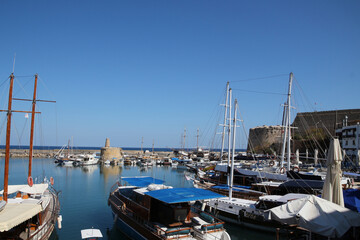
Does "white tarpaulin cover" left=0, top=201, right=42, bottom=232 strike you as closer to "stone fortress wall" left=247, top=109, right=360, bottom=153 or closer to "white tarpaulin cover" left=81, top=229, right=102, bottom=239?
"white tarpaulin cover" left=81, top=229, right=102, bottom=239

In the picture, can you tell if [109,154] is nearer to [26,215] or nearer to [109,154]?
[109,154]

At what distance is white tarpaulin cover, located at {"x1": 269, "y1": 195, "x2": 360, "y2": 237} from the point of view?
11727 millimetres

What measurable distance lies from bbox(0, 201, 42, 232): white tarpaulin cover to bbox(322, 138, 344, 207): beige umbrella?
14.8 metres

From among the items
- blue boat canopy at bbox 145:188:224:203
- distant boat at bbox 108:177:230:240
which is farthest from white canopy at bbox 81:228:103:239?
blue boat canopy at bbox 145:188:224:203

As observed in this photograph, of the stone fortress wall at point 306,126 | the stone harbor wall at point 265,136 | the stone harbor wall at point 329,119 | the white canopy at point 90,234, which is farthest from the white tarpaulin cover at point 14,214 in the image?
the stone harbor wall at point 265,136

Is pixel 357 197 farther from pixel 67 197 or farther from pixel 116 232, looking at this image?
pixel 67 197

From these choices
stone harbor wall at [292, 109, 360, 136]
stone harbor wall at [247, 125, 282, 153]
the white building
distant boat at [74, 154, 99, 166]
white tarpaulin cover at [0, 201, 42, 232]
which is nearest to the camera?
white tarpaulin cover at [0, 201, 42, 232]

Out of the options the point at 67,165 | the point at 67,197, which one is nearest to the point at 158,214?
the point at 67,197

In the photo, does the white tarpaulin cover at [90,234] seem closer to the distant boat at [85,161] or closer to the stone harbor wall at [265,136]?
the distant boat at [85,161]

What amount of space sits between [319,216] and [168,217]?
325 inches

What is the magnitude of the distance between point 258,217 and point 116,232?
1037cm

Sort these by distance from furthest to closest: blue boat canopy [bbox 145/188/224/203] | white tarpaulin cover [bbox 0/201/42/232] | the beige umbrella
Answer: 1. blue boat canopy [bbox 145/188/224/203]
2. the beige umbrella
3. white tarpaulin cover [bbox 0/201/42/232]

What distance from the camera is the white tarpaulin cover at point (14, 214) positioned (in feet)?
39.4

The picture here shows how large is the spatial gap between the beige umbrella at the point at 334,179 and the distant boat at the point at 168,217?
221 inches
